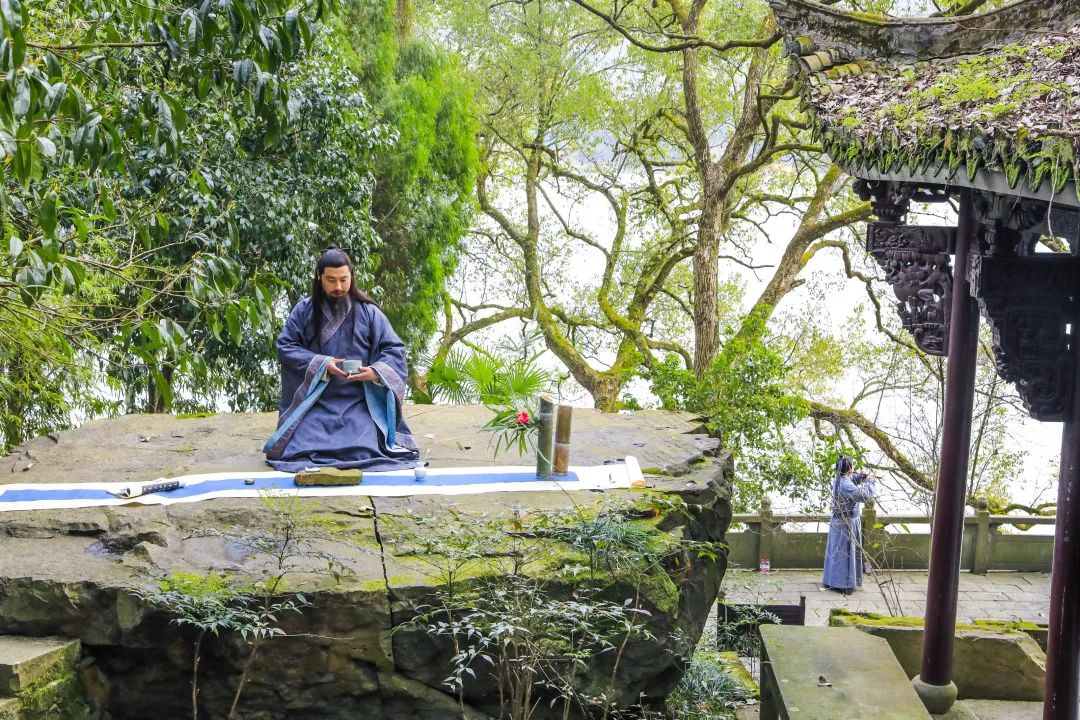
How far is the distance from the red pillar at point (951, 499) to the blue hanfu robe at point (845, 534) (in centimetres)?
479

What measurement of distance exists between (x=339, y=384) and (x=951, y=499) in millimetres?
3638

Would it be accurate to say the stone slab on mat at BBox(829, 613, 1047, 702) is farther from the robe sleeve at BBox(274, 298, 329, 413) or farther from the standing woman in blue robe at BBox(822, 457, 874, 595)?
the robe sleeve at BBox(274, 298, 329, 413)

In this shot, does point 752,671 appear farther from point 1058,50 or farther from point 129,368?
point 129,368

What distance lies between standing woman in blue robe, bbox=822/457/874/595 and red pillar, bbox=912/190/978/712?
437 cm

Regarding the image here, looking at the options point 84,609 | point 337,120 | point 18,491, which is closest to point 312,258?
point 337,120

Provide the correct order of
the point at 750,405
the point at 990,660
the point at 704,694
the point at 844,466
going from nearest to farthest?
the point at 704,694
the point at 990,660
the point at 844,466
the point at 750,405

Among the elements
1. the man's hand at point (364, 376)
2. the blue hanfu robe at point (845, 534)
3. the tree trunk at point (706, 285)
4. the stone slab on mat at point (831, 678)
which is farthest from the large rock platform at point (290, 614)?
the tree trunk at point (706, 285)

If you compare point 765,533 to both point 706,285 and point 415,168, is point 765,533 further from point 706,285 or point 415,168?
point 415,168

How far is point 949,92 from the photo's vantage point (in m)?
4.89

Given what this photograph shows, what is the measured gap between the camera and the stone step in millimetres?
3766

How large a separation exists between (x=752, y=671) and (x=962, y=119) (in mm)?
4885

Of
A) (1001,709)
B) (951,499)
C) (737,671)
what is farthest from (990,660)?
(737,671)

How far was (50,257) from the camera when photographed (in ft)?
10.6

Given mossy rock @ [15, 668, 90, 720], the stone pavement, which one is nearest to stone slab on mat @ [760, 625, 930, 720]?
mossy rock @ [15, 668, 90, 720]
